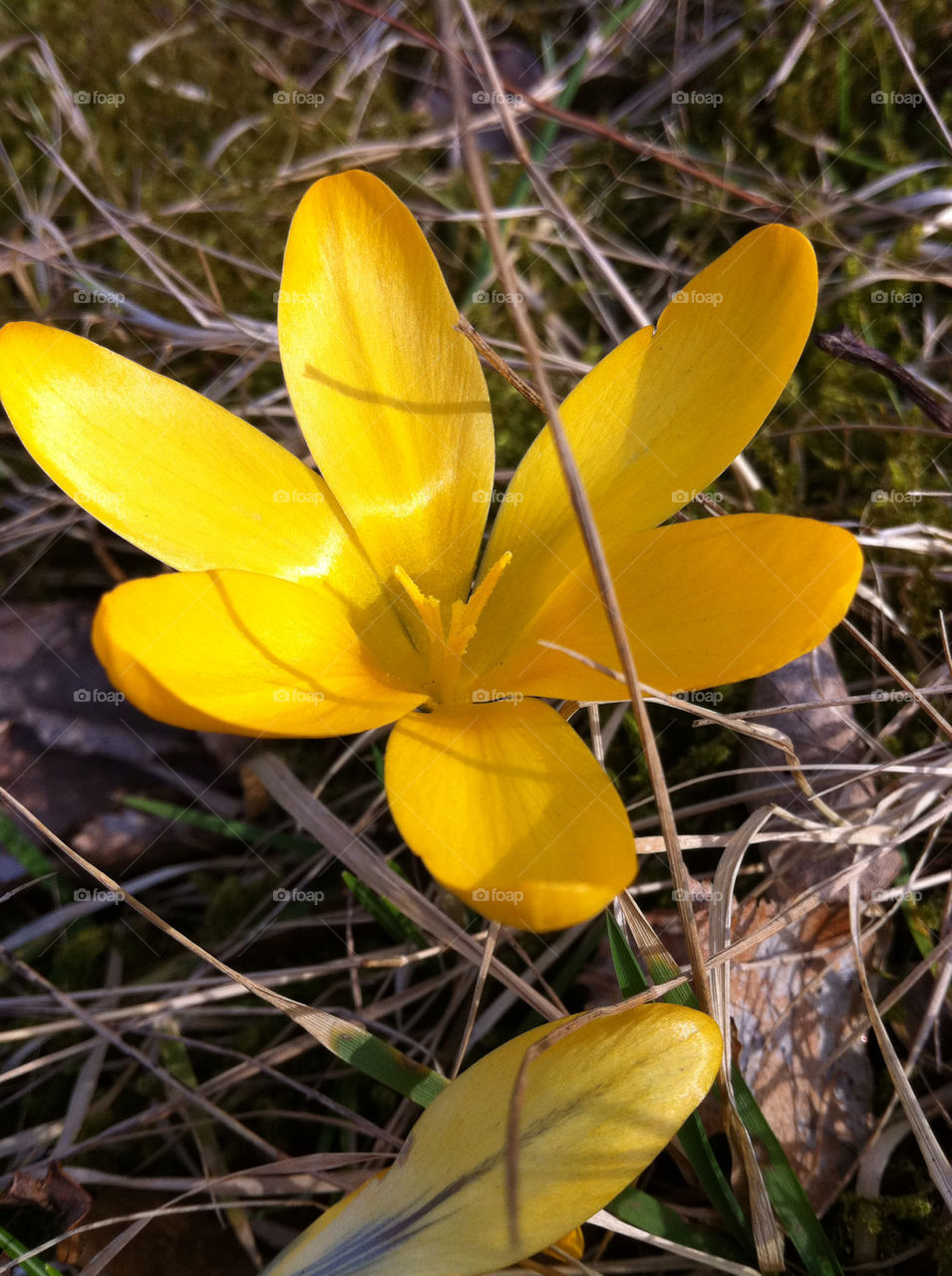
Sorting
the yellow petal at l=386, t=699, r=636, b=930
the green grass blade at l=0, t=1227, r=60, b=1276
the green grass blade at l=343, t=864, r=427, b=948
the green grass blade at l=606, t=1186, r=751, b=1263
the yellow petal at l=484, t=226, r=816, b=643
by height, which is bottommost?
the green grass blade at l=606, t=1186, r=751, b=1263

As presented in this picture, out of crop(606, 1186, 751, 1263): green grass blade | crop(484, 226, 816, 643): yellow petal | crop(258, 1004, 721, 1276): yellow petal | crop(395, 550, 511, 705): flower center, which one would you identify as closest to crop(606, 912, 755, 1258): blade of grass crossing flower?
crop(606, 1186, 751, 1263): green grass blade

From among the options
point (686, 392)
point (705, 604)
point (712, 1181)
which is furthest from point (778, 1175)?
point (686, 392)

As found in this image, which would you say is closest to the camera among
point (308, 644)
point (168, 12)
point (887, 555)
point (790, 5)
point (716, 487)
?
point (308, 644)

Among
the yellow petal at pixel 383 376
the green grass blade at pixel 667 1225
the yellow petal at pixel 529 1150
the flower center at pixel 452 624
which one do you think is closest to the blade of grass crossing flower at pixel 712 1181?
the green grass blade at pixel 667 1225

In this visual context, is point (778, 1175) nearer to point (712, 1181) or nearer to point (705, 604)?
point (712, 1181)

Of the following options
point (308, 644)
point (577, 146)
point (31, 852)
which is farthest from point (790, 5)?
point (31, 852)

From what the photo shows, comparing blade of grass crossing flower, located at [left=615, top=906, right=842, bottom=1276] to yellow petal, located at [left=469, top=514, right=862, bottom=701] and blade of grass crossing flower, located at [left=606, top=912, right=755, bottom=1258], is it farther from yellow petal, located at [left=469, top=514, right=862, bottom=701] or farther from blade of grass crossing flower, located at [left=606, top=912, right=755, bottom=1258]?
yellow petal, located at [left=469, top=514, right=862, bottom=701]

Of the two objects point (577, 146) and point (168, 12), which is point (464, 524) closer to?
point (577, 146)
